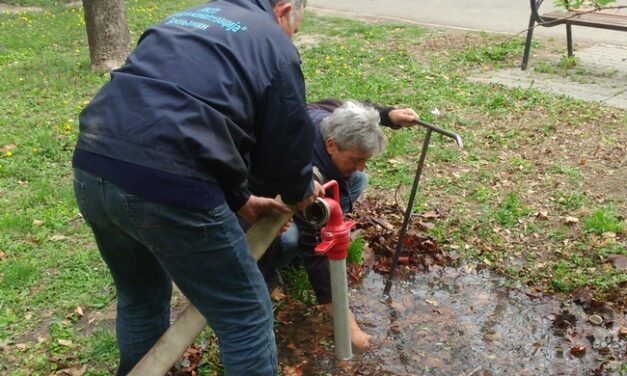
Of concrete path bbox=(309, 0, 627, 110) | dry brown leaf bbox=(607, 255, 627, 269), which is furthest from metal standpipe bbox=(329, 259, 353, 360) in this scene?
concrete path bbox=(309, 0, 627, 110)

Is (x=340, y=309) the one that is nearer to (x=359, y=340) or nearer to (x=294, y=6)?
(x=359, y=340)

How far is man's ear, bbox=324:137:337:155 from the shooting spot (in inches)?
118

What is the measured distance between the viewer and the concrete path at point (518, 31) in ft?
21.3

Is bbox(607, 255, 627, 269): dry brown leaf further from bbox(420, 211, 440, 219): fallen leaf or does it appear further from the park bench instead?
the park bench

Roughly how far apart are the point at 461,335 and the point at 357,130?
45.2 inches

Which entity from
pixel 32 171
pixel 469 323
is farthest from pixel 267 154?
pixel 32 171

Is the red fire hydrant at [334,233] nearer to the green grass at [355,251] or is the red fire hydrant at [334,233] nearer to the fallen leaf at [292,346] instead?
the fallen leaf at [292,346]

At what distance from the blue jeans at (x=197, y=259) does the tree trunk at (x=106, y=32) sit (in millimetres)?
5630

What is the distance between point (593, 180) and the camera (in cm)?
465

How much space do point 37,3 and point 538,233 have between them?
12.8 metres

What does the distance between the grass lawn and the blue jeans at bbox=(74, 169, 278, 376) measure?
83 cm

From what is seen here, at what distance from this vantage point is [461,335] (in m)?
3.34

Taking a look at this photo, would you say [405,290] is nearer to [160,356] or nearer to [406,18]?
[160,356]

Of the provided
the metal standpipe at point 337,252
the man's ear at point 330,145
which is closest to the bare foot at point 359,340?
the metal standpipe at point 337,252
